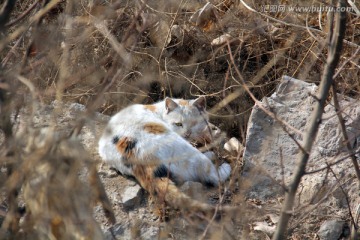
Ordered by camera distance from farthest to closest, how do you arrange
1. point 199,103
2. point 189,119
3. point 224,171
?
point 199,103 → point 189,119 → point 224,171

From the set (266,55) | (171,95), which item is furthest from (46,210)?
(266,55)

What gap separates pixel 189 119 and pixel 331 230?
1826 mm

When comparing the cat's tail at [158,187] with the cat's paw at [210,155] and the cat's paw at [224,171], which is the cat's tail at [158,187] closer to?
the cat's paw at [224,171]

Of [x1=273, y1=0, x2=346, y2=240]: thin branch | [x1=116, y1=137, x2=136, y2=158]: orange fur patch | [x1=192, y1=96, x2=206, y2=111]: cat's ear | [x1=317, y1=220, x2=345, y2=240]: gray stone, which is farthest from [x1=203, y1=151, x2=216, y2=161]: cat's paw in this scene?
[x1=273, y1=0, x2=346, y2=240]: thin branch

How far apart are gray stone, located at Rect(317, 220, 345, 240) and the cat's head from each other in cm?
153

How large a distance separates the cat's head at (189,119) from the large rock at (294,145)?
1.77 feet

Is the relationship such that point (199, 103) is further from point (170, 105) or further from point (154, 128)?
point (154, 128)

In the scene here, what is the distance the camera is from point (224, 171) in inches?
207

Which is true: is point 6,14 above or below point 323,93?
above

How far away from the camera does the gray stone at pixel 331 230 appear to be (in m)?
4.68

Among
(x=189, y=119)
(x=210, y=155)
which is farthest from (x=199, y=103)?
(x=210, y=155)

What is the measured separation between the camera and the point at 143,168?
4.80 meters

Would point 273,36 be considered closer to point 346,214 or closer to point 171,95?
point 171,95

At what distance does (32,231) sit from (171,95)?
4.22 m
